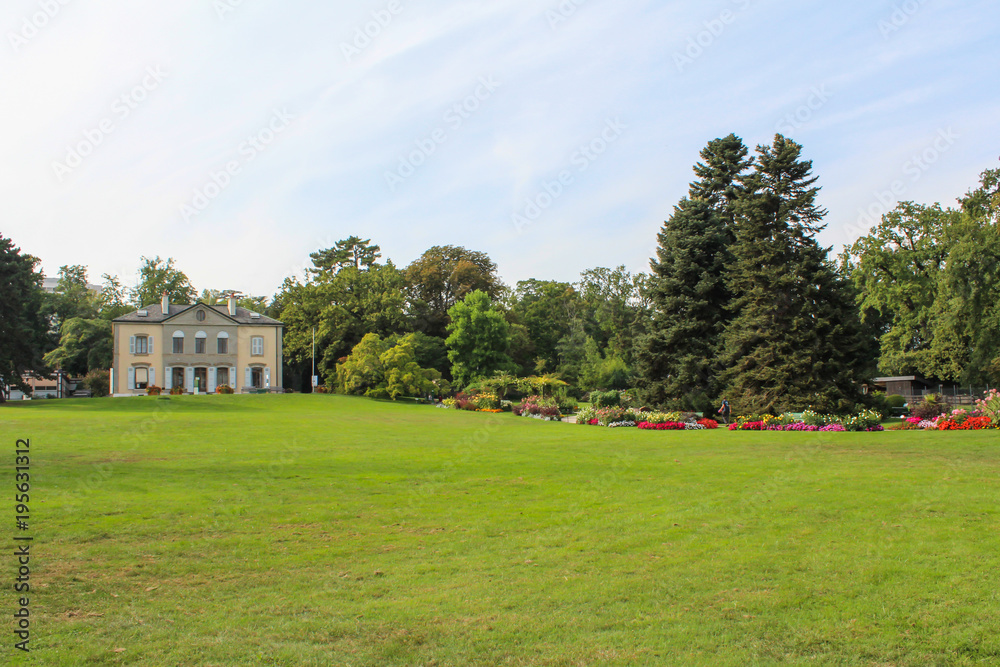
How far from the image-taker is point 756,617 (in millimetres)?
5969

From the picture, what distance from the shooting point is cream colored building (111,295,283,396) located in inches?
2224

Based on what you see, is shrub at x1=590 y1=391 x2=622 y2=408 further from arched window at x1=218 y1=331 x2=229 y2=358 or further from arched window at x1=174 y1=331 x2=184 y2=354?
arched window at x1=174 y1=331 x2=184 y2=354

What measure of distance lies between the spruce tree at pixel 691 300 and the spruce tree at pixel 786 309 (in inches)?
92.1

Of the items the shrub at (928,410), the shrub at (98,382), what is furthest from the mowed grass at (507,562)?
the shrub at (98,382)

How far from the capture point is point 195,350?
58.5 metres

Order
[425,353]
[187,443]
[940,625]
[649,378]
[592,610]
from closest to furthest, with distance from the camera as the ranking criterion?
1. [940,625]
2. [592,610]
3. [187,443]
4. [649,378]
5. [425,353]

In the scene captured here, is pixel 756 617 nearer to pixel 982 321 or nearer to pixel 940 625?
pixel 940 625

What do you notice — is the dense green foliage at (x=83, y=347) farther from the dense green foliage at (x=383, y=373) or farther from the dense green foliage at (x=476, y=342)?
the dense green foliage at (x=476, y=342)

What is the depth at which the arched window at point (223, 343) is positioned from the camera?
Answer: 194ft

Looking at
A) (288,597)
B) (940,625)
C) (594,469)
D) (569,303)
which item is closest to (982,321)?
(594,469)

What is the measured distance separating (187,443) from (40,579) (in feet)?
41.6

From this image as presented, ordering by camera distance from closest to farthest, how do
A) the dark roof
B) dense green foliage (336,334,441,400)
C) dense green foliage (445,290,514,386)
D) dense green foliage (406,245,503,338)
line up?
1. dense green foliage (336,334,441,400)
2. the dark roof
3. dense green foliage (445,290,514,386)
4. dense green foliage (406,245,503,338)

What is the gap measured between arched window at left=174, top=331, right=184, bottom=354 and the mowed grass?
46115 millimetres

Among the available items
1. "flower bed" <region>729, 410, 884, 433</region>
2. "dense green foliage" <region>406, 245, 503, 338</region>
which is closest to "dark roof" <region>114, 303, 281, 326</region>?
"dense green foliage" <region>406, 245, 503, 338</region>
